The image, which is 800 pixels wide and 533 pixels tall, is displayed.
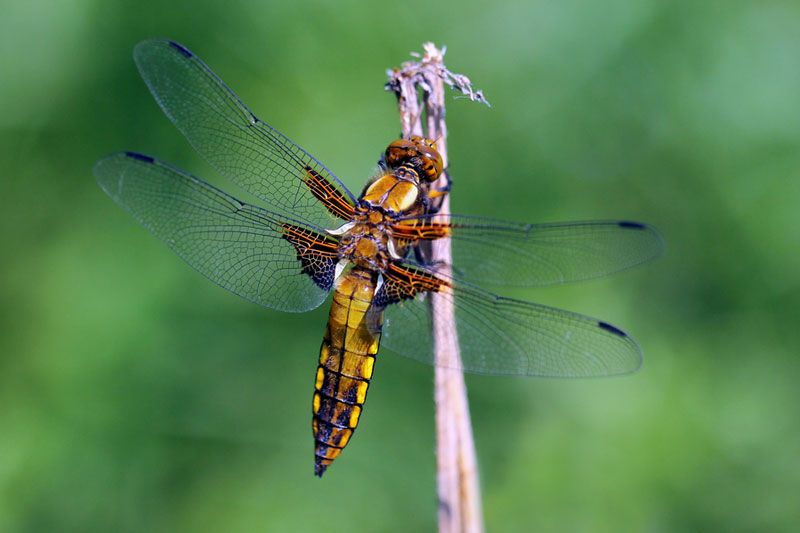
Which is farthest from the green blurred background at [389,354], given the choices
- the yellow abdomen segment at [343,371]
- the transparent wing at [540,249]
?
the transparent wing at [540,249]

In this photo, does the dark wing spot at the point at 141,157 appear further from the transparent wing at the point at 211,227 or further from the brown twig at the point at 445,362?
the brown twig at the point at 445,362

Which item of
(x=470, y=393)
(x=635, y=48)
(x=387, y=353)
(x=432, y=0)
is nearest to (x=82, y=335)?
(x=387, y=353)

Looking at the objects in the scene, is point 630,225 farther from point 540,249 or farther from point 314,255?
point 314,255

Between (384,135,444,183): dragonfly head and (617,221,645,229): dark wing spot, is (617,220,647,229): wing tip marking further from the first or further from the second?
(384,135,444,183): dragonfly head

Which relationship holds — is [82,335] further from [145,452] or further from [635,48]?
[635,48]

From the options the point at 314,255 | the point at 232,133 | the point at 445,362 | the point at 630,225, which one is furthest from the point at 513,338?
the point at 232,133

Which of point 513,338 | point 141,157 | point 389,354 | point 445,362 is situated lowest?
point 445,362
